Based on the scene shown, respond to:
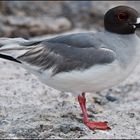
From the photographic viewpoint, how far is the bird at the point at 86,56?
548 centimetres

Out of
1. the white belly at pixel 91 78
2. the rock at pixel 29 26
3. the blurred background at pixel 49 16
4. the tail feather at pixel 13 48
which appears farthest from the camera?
the blurred background at pixel 49 16

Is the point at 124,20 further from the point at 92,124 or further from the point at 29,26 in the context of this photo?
the point at 29,26

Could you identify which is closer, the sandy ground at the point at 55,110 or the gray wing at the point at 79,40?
the sandy ground at the point at 55,110

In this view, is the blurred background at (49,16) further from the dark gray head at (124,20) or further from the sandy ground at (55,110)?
the dark gray head at (124,20)

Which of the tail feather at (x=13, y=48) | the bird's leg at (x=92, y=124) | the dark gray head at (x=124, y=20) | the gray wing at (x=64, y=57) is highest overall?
the dark gray head at (x=124, y=20)

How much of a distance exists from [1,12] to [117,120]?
5.92 m

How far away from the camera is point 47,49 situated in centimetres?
582

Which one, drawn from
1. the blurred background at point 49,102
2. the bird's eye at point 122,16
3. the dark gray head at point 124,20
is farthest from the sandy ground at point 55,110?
the bird's eye at point 122,16

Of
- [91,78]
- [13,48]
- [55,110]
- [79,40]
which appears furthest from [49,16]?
[91,78]

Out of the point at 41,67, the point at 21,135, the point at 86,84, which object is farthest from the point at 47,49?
the point at 21,135

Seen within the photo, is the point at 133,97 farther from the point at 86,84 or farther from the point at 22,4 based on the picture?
the point at 22,4

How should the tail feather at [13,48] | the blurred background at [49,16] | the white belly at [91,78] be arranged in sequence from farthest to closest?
the blurred background at [49,16], the tail feather at [13,48], the white belly at [91,78]

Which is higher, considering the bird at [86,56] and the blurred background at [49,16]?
the blurred background at [49,16]

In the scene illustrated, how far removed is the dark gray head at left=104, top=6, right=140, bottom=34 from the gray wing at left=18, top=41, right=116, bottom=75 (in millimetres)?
386
